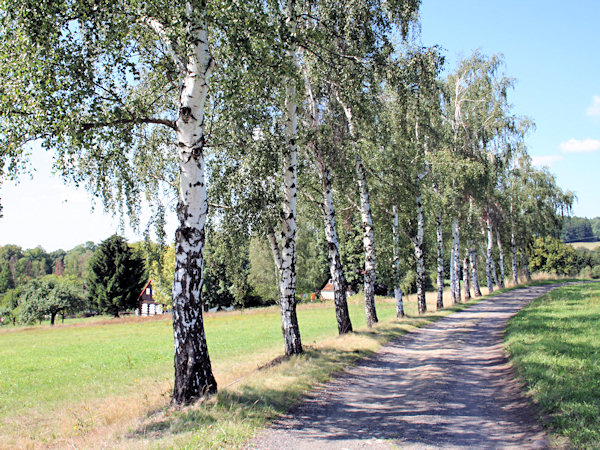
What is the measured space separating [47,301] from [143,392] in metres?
56.6

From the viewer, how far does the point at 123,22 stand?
739 cm

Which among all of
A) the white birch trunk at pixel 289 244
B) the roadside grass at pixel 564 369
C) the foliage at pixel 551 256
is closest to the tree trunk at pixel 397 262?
the roadside grass at pixel 564 369

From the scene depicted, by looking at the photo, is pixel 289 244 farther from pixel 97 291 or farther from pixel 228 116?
pixel 97 291

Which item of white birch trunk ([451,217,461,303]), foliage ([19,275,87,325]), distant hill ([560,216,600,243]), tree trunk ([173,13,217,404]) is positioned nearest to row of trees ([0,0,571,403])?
tree trunk ([173,13,217,404])

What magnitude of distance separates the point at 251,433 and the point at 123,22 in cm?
683

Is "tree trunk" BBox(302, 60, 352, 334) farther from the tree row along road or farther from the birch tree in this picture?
the birch tree

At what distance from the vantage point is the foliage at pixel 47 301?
2341 inches

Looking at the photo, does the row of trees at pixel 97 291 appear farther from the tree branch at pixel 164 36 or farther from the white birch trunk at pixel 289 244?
the tree branch at pixel 164 36

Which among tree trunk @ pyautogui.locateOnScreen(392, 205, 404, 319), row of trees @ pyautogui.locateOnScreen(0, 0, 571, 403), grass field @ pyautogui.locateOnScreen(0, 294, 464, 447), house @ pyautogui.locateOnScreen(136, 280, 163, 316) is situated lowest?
house @ pyautogui.locateOnScreen(136, 280, 163, 316)

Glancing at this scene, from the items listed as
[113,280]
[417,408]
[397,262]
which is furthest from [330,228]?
[113,280]

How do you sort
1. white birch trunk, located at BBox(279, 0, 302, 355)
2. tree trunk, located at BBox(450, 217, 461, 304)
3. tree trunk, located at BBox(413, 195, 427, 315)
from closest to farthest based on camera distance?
white birch trunk, located at BBox(279, 0, 302, 355) < tree trunk, located at BBox(413, 195, 427, 315) < tree trunk, located at BBox(450, 217, 461, 304)

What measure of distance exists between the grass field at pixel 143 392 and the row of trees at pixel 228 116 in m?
1.06

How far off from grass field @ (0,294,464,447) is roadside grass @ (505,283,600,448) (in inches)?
168

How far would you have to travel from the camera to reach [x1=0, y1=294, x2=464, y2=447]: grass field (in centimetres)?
664
